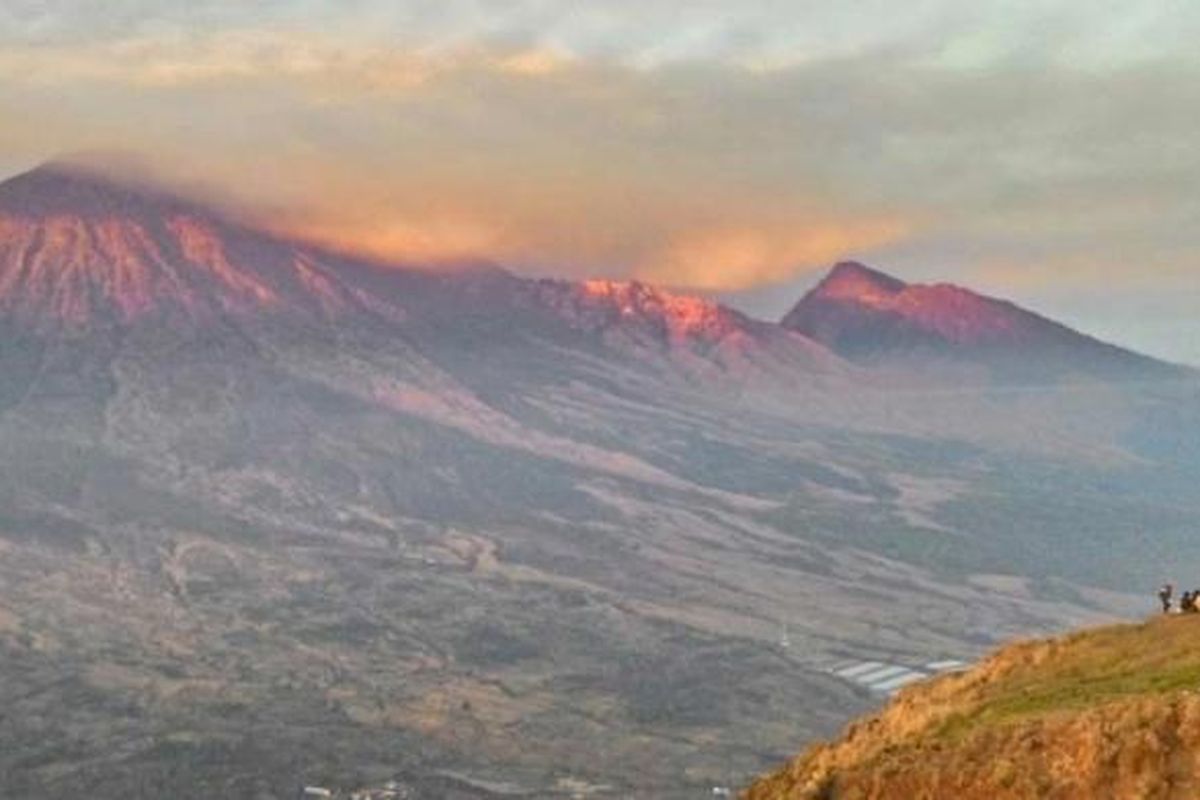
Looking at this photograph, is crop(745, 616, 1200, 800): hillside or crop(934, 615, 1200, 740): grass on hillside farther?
crop(934, 615, 1200, 740): grass on hillside

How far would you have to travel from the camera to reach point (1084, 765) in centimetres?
2353

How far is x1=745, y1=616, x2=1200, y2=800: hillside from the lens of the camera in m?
23.3

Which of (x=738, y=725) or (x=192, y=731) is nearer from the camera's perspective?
(x=192, y=731)

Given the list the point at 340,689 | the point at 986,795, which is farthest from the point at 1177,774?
the point at 340,689

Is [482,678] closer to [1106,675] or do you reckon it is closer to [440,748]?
[440,748]

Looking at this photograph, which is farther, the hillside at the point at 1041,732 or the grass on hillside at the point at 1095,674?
the grass on hillside at the point at 1095,674

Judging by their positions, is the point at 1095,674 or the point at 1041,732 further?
the point at 1095,674

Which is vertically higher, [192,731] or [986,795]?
[986,795]

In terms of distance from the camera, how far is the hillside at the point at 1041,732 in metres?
23.3

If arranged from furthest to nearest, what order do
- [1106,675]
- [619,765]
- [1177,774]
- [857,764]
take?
[619,765] < [1106,675] < [857,764] < [1177,774]

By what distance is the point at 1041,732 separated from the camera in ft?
80.3

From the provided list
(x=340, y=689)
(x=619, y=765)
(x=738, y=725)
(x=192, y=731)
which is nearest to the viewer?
(x=619, y=765)

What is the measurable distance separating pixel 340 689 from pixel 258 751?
32360 mm

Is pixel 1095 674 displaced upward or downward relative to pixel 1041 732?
downward
